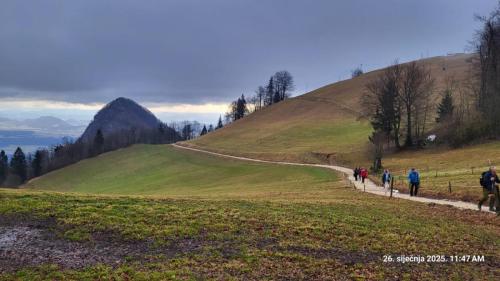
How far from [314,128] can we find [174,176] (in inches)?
1759

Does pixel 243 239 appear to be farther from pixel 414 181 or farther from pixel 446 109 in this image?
pixel 446 109

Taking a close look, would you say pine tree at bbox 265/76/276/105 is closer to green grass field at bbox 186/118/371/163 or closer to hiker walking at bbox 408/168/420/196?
green grass field at bbox 186/118/371/163

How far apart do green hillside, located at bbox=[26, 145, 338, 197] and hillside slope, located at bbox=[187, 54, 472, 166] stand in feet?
30.3

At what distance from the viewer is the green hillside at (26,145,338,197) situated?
161 ft

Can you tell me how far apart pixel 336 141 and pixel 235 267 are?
8054 centimetres

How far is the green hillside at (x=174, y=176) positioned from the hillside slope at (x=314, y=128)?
30.3 feet

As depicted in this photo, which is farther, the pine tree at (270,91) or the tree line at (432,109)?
the pine tree at (270,91)

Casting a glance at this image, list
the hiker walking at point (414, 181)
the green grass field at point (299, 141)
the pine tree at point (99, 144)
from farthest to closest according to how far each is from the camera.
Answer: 1. the pine tree at point (99, 144)
2. the green grass field at point (299, 141)
3. the hiker walking at point (414, 181)

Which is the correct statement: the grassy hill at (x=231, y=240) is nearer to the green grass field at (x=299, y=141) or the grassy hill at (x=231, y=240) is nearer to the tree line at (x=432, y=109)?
the tree line at (x=432, y=109)

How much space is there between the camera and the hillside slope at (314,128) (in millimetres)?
80238

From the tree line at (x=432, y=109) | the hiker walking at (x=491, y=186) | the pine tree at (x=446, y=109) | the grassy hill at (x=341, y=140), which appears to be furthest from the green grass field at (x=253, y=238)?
the pine tree at (x=446, y=109)

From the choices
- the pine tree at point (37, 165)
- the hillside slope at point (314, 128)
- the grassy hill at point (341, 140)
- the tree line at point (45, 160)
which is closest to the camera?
the grassy hill at point (341, 140)

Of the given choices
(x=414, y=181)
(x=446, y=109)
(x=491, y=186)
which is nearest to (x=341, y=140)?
(x=446, y=109)

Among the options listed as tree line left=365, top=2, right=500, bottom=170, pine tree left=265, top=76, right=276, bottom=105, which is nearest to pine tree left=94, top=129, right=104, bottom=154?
pine tree left=265, top=76, right=276, bottom=105
